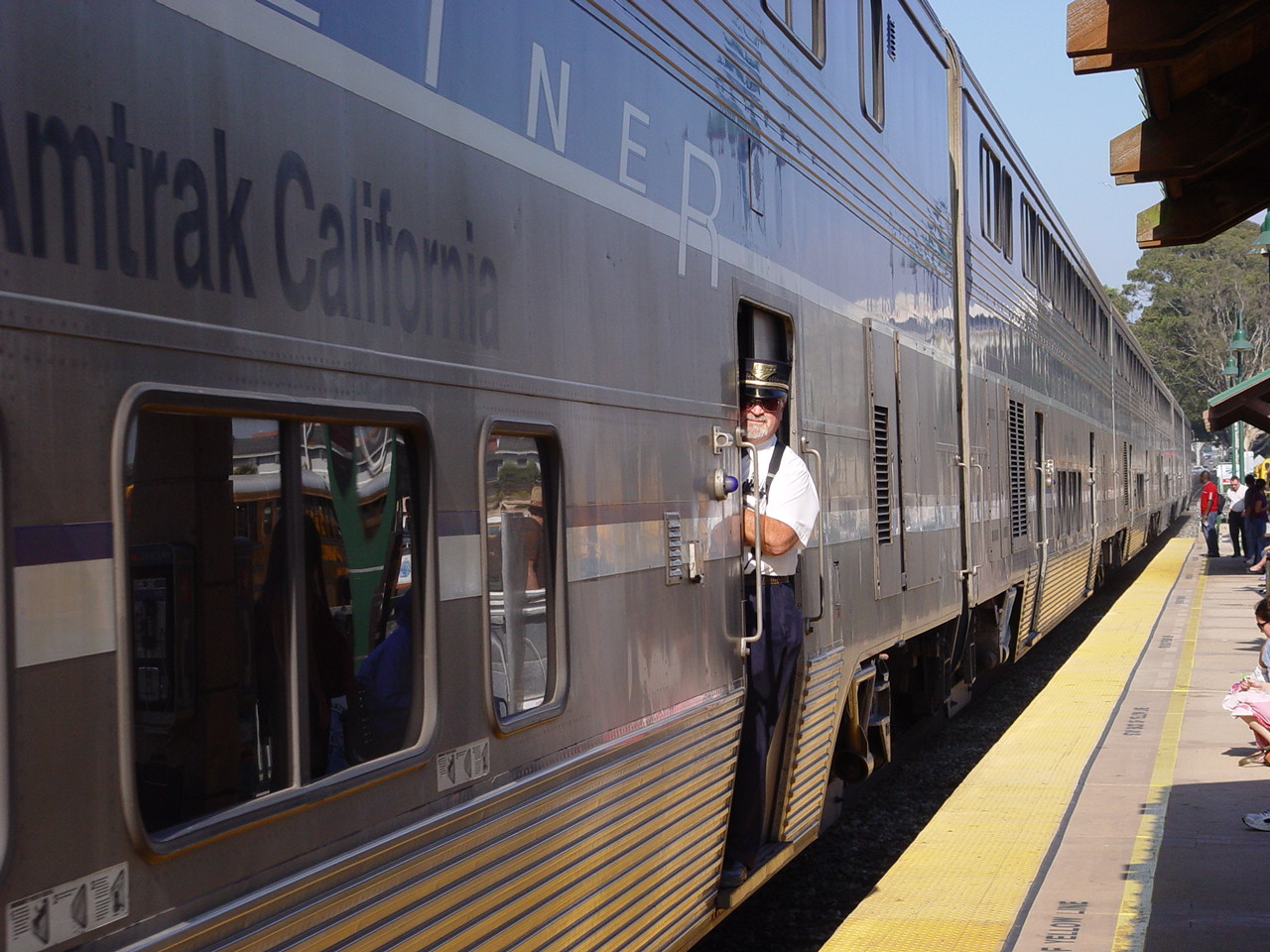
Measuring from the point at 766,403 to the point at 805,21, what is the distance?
1.68 metres

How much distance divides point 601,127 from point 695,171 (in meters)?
0.73

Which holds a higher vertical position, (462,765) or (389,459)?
(389,459)

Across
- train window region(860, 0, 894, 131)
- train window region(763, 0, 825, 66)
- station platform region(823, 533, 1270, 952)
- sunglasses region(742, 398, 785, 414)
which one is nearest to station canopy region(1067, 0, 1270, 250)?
train window region(763, 0, 825, 66)

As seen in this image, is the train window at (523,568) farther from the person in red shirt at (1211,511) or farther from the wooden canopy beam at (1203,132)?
the person in red shirt at (1211,511)

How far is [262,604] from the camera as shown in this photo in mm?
2352

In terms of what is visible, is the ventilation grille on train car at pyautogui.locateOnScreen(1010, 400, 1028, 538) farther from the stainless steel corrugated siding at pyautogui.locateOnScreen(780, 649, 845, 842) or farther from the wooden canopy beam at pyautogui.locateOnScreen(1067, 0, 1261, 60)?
the wooden canopy beam at pyautogui.locateOnScreen(1067, 0, 1261, 60)

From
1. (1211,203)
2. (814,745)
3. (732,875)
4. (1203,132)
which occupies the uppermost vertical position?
(1203,132)

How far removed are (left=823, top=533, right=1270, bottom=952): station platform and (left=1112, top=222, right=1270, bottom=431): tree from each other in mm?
62168

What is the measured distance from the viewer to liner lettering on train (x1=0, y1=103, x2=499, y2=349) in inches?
73.5

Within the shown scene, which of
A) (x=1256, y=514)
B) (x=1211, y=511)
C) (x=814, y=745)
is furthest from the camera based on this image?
(x=1211, y=511)

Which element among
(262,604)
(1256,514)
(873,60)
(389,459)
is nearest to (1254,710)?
(873,60)

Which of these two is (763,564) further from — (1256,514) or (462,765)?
(1256,514)

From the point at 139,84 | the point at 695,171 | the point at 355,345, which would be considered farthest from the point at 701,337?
the point at 139,84

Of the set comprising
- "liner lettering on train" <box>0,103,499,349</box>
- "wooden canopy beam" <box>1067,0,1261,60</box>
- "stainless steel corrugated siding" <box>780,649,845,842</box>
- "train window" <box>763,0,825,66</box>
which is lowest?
"stainless steel corrugated siding" <box>780,649,845,842</box>
